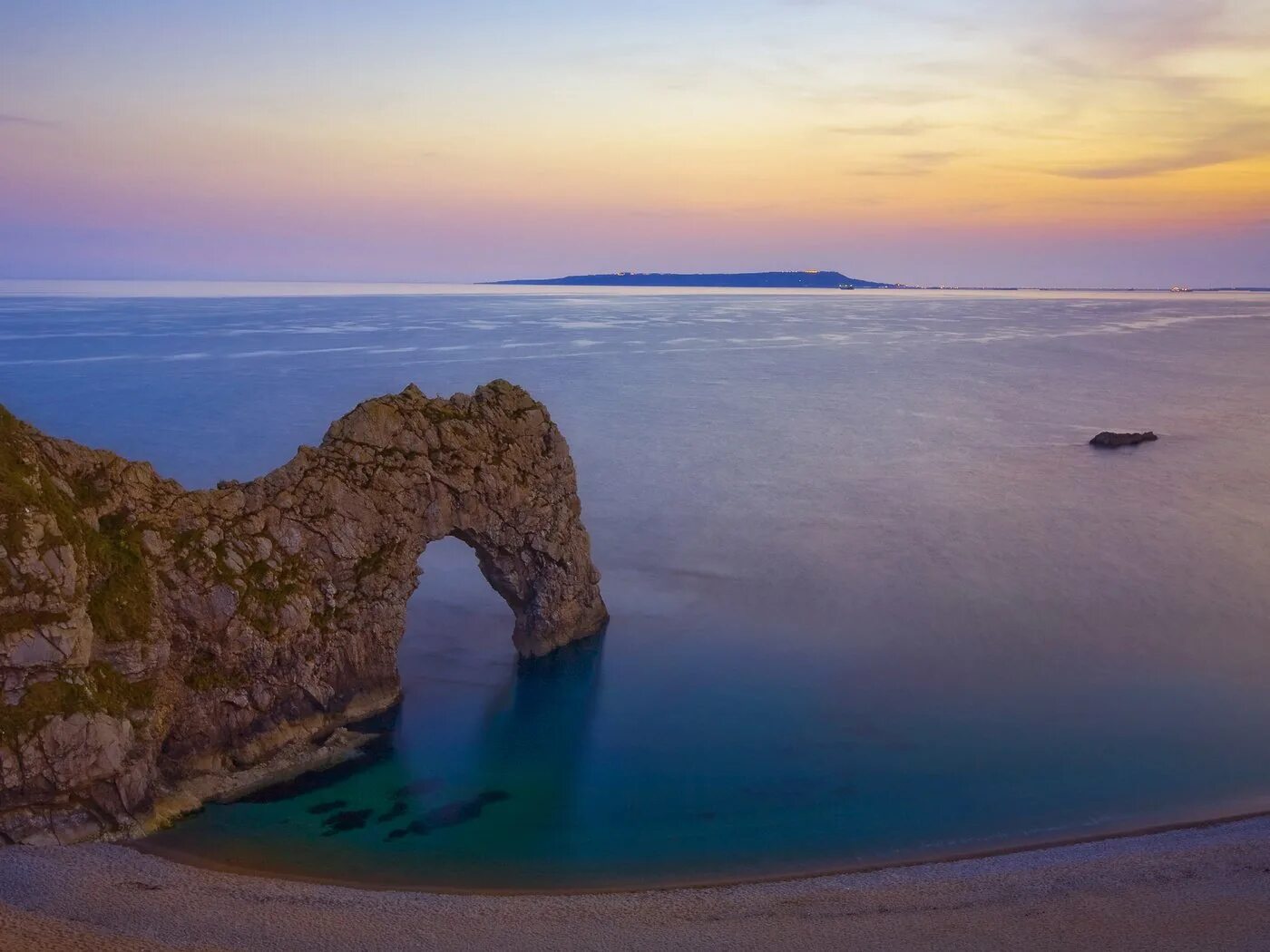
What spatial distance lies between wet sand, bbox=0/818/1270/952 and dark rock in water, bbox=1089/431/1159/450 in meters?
48.9

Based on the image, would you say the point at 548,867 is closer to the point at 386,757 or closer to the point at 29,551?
the point at 386,757

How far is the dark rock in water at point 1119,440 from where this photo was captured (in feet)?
212

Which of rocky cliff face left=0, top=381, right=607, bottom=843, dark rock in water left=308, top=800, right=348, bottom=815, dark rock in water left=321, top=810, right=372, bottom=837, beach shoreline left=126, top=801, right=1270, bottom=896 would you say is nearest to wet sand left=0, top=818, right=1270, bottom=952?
beach shoreline left=126, top=801, right=1270, bottom=896

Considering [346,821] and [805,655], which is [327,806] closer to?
[346,821]

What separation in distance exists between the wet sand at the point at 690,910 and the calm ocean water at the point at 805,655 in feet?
3.83

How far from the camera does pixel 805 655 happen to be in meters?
29.8

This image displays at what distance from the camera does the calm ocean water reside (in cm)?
2131

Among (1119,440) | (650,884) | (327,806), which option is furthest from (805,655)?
(1119,440)

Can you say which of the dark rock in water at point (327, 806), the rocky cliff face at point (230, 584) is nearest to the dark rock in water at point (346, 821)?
the dark rock in water at point (327, 806)

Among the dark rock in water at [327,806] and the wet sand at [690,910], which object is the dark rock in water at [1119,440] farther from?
the dark rock in water at [327,806]

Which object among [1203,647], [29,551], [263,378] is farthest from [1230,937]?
[263,378]

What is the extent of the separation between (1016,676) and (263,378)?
231 ft

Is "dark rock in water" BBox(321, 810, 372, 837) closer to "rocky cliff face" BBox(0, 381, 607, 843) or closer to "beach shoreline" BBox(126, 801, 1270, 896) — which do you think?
"beach shoreline" BBox(126, 801, 1270, 896)

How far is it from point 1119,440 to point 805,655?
143 ft
